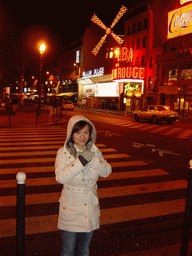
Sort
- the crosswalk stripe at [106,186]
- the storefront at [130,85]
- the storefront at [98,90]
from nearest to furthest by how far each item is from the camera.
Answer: the crosswalk stripe at [106,186], the storefront at [130,85], the storefront at [98,90]

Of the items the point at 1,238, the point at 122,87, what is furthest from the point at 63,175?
the point at 122,87

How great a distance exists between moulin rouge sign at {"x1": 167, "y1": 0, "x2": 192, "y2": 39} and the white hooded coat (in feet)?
113

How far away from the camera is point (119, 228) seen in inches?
169

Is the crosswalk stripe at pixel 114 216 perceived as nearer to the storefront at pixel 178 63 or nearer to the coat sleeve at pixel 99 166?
the coat sleeve at pixel 99 166

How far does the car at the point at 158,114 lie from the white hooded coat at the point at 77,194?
23.1 m

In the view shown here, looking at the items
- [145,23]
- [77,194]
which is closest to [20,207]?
[77,194]

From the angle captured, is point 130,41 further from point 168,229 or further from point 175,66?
point 168,229

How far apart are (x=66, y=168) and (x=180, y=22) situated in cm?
3673

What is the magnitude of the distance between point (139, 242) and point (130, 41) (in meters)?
48.6

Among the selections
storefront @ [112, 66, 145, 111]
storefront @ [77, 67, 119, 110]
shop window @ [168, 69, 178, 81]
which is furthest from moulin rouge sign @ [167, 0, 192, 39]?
storefront @ [77, 67, 119, 110]

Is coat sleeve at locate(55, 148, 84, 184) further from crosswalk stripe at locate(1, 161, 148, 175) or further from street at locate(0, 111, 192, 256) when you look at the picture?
crosswalk stripe at locate(1, 161, 148, 175)

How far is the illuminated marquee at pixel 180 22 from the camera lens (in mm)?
33156

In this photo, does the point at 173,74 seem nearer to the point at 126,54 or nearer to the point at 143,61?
the point at 143,61

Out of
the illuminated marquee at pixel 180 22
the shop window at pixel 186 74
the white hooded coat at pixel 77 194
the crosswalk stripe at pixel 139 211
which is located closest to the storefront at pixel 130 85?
the illuminated marquee at pixel 180 22
